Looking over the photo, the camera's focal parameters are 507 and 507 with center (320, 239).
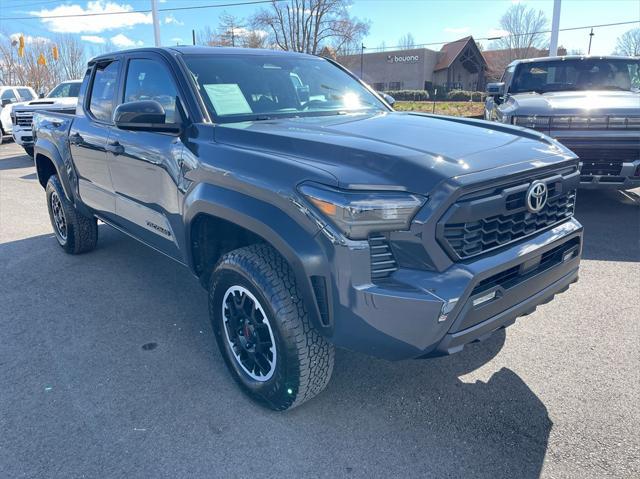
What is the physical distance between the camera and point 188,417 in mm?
2736

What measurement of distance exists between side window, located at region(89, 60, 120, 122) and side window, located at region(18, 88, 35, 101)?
1639 centimetres

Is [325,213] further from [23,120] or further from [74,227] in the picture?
[23,120]

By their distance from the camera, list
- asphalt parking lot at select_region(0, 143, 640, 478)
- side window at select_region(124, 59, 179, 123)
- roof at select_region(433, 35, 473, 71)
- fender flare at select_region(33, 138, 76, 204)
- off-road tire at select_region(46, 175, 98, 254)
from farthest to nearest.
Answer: roof at select_region(433, 35, 473, 71) < off-road tire at select_region(46, 175, 98, 254) < fender flare at select_region(33, 138, 76, 204) < side window at select_region(124, 59, 179, 123) < asphalt parking lot at select_region(0, 143, 640, 478)

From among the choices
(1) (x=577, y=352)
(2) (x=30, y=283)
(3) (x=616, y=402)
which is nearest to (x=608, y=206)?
(1) (x=577, y=352)

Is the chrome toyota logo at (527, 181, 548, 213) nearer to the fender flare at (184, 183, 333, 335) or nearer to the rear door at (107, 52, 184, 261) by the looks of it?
the fender flare at (184, 183, 333, 335)

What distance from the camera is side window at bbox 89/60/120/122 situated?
164 inches

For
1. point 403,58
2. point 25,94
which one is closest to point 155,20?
point 25,94

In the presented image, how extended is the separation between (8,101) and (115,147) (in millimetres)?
16884

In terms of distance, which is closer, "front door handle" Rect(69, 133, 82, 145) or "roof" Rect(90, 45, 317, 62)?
"roof" Rect(90, 45, 317, 62)

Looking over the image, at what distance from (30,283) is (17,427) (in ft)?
7.79

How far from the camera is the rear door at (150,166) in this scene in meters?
3.23

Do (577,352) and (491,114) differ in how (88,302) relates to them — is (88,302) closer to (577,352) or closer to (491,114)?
(577,352)

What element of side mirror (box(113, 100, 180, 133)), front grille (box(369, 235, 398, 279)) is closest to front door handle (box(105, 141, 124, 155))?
side mirror (box(113, 100, 180, 133))

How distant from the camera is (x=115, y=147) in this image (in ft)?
12.7
